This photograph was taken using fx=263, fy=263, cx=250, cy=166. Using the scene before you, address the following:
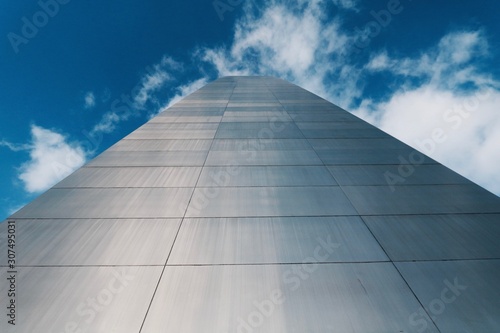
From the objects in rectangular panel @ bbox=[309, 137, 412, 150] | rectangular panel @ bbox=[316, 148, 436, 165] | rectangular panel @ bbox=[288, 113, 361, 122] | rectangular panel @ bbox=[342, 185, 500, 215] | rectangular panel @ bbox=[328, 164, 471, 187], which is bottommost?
rectangular panel @ bbox=[342, 185, 500, 215]

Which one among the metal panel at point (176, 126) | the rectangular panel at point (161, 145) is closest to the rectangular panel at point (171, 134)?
the metal panel at point (176, 126)

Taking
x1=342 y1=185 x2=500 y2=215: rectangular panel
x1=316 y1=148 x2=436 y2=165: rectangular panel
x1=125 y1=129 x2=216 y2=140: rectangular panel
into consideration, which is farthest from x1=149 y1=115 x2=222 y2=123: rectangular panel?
x1=342 y1=185 x2=500 y2=215: rectangular panel

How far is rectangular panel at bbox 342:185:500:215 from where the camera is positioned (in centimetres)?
502

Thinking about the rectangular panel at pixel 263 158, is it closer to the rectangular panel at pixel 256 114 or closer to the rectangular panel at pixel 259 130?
the rectangular panel at pixel 259 130

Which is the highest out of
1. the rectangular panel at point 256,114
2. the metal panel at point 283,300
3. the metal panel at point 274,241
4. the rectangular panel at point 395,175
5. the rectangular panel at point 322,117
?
the rectangular panel at point 256,114

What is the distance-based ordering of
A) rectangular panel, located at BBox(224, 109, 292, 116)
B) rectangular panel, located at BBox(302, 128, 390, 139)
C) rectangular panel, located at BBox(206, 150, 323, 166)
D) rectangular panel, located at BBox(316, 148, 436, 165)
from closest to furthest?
rectangular panel, located at BBox(316, 148, 436, 165)
rectangular panel, located at BBox(206, 150, 323, 166)
rectangular panel, located at BBox(302, 128, 390, 139)
rectangular panel, located at BBox(224, 109, 292, 116)

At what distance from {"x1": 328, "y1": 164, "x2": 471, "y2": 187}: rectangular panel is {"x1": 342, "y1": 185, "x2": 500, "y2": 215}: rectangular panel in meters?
0.21

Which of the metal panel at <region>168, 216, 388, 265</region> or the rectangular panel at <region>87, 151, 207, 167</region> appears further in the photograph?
the rectangular panel at <region>87, 151, 207, 167</region>

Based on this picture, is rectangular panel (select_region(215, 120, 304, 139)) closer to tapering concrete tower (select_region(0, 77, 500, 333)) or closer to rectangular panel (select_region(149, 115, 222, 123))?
rectangular panel (select_region(149, 115, 222, 123))

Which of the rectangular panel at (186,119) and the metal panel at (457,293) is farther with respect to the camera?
the rectangular panel at (186,119)

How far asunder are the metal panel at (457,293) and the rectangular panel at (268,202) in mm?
1507

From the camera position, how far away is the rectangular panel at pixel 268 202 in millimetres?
5043

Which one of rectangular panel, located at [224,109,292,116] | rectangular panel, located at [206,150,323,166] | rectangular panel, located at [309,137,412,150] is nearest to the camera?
rectangular panel, located at [206,150,323,166]

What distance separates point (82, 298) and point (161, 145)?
16.9 ft
